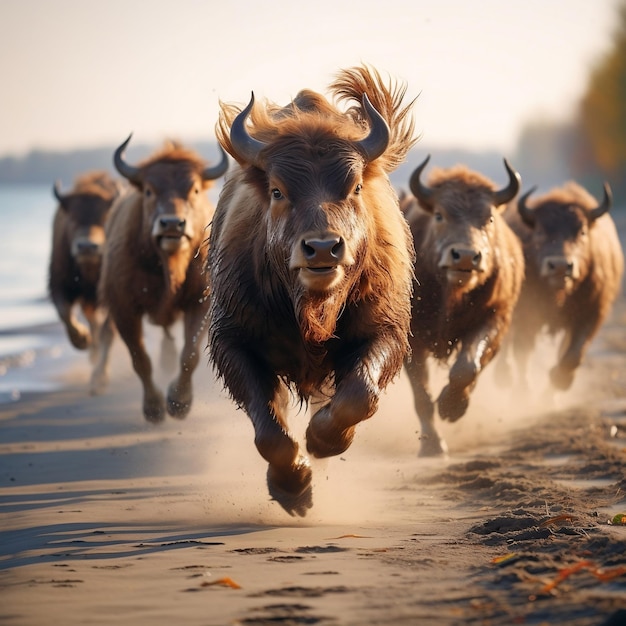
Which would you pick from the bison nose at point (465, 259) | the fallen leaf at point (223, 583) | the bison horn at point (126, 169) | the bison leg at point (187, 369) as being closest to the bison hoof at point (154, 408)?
the bison leg at point (187, 369)

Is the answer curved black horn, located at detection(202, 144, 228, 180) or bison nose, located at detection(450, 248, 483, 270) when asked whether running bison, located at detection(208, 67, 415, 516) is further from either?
curved black horn, located at detection(202, 144, 228, 180)

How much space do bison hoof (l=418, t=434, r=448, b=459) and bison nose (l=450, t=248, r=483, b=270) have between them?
142cm

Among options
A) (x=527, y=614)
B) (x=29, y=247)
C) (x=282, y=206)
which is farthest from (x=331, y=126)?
(x=29, y=247)

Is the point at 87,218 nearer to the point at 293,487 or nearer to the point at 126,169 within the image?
the point at 126,169

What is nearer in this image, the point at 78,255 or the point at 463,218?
the point at 463,218

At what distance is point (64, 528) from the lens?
6.73 meters

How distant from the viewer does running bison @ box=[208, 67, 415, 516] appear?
6289 millimetres

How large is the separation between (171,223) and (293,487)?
12.6ft

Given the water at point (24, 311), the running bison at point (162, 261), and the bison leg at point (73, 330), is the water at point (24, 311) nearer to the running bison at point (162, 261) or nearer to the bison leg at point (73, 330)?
the bison leg at point (73, 330)

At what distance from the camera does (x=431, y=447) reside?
948 cm

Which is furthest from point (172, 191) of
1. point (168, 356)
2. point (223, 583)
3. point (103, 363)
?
point (223, 583)

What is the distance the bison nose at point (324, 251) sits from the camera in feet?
19.0

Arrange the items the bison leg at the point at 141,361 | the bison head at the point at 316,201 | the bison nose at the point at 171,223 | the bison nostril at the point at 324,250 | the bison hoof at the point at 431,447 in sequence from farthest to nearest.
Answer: the bison leg at the point at 141,361 < the bison nose at the point at 171,223 < the bison hoof at the point at 431,447 < the bison head at the point at 316,201 < the bison nostril at the point at 324,250

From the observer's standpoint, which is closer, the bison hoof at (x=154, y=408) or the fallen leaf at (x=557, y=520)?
the fallen leaf at (x=557, y=520)
